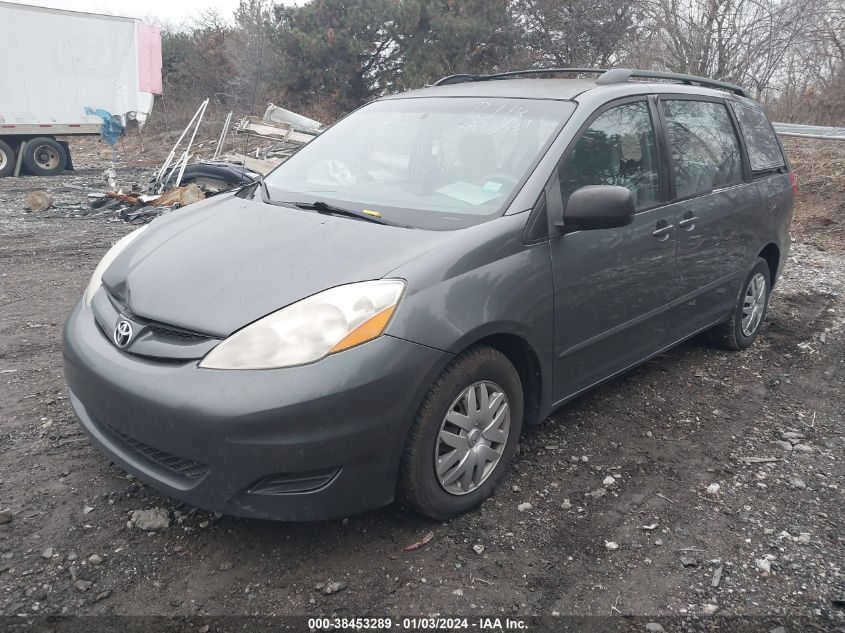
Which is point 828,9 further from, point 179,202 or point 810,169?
point 179,202

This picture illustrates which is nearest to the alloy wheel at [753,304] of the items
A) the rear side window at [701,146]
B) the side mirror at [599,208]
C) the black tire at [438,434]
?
the rear side window at [701,146]

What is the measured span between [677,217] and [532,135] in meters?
1.07

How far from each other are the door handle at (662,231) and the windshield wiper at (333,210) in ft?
5.00

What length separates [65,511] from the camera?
9.23 feet

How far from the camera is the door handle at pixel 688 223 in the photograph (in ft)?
12.5

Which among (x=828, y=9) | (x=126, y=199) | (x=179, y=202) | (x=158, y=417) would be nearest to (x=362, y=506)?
(x=158, y=417)

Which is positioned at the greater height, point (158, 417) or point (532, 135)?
point (532, 135)

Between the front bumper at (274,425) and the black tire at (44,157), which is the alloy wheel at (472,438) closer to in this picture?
the front bumper at (274,425)

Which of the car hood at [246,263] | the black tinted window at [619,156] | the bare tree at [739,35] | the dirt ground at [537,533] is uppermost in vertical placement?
the bare tree at [739,35]

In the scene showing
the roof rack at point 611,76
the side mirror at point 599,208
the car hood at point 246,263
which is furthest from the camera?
the roof rack at point 611,76

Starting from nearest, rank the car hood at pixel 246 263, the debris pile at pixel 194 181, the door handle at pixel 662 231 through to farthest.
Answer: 1. the car hood at pixel 246 263
2. the door handle at pixel 662 231
3. the debris pile at pixel 194 181

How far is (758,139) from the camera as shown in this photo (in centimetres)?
480

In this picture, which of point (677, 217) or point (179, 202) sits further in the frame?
point (179, 202)

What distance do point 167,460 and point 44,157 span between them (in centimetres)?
1768
